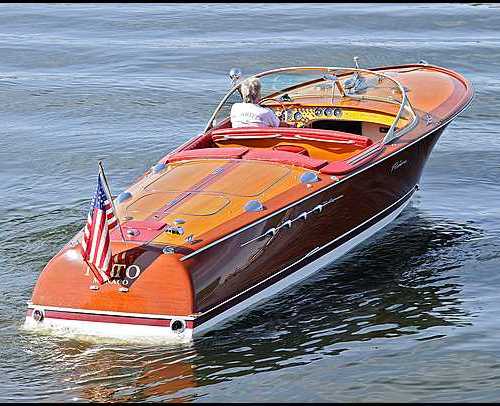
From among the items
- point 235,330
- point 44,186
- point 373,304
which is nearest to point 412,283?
point 373,304

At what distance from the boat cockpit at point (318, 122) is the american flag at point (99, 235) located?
2.08 meters

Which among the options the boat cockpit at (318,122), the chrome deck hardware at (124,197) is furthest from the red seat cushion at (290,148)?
the chrome deck hardware at (124,197)

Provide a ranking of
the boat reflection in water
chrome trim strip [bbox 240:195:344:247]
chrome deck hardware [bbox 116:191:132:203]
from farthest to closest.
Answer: chrome deck hardware [bbox 116:191:132:203] < chrome trim strip [bbox 240:195:344:247] < the boat reflection in water

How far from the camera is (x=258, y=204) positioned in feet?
34.2

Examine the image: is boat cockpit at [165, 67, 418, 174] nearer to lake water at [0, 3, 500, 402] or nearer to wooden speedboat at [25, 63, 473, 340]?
wooden speedboat at [25, 63, 473, 340]

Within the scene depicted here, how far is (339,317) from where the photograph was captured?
10398 mm

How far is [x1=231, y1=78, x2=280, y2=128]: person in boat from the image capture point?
468 inches

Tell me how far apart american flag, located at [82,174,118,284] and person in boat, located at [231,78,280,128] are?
8.89 ft

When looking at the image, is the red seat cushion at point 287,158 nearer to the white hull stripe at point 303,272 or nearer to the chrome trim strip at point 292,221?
the chrome trim strip at point 292,221

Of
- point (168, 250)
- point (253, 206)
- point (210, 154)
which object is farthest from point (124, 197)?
point (168, 250)

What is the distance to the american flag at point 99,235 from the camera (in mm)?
9500

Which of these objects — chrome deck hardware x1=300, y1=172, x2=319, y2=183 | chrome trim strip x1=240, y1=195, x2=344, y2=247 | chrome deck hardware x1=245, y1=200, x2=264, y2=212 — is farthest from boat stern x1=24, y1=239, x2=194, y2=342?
chrome deck hardware x1=300, y1=172, x2=319, y2=183

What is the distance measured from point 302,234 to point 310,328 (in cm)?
102

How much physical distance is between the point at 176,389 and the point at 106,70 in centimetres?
1133
